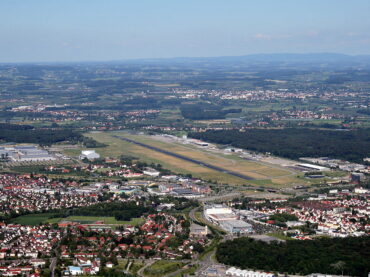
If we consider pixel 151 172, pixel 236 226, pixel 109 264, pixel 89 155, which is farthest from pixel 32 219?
pixel 89 155

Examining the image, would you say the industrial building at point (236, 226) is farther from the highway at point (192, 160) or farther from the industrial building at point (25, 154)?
the industrial building at point (25, 154)

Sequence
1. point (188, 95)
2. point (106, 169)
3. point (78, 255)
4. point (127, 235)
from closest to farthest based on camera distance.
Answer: point (78, 255)
point (127, 235)
point (106, 169)
point (188, 95)

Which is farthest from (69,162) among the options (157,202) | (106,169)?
(157,202)

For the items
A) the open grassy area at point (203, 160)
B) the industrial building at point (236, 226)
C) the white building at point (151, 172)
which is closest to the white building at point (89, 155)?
the open grassy area at point (203, 160)

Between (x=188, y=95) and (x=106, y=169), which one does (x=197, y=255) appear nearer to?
(x=106, y=169)

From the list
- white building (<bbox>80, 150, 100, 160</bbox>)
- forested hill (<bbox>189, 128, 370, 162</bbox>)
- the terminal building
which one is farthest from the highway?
the terminal building
